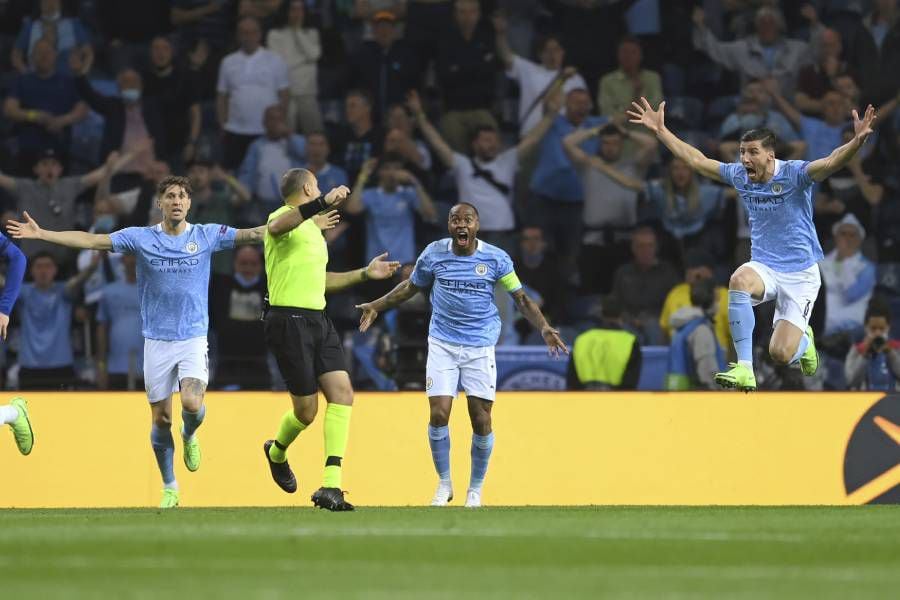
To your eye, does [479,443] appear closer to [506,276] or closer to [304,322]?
[506,276]

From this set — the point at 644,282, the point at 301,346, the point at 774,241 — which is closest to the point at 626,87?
the point at 644,282

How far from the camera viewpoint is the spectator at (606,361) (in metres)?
17.4

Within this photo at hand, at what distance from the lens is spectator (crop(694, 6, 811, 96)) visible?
2105 centimetres

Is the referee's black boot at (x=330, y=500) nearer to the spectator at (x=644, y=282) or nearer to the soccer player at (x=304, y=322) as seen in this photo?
the soccer player at (x=304, y=322)

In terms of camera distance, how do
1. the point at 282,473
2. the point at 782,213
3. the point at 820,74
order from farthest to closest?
the point at 820,74, the point at 282,473, the point at 782,213

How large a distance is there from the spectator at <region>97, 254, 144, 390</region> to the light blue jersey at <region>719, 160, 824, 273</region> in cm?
749

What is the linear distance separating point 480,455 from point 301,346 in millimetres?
2610

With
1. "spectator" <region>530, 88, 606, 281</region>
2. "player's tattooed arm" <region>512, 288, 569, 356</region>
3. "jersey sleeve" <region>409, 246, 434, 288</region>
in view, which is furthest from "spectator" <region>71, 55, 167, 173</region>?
"player's tattooed arm" <region>512, 288, 569, 356</region>

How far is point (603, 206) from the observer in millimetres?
20297

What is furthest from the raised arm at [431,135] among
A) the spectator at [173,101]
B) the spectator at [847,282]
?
the spectator at [847,282]

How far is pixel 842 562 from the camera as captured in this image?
8.59 m

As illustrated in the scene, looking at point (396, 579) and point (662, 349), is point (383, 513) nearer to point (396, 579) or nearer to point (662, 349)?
point (396, 579)

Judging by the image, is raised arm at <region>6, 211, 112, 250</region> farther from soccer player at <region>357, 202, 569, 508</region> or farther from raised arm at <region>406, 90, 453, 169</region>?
raised arm at <region>406, 90, 453, 169</region>

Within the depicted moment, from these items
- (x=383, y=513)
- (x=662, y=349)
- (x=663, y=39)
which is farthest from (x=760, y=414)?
(x=663, y=39)
